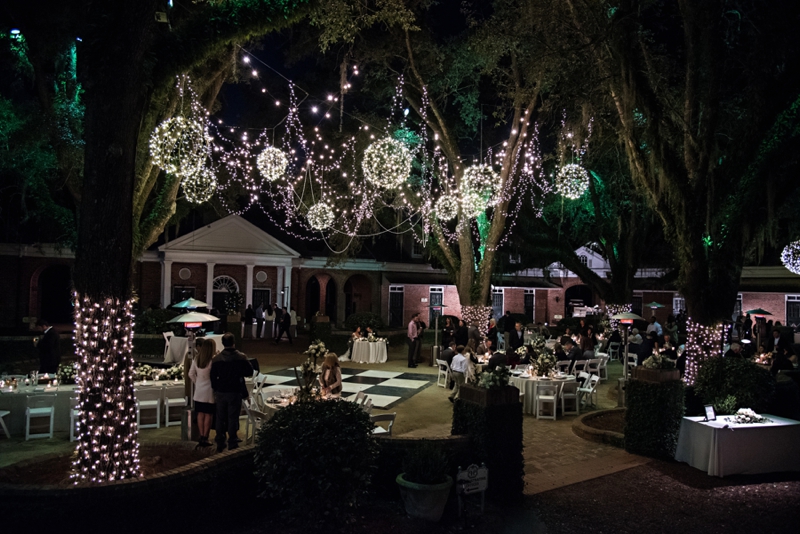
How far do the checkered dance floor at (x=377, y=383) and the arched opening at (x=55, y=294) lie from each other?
16.6 metres

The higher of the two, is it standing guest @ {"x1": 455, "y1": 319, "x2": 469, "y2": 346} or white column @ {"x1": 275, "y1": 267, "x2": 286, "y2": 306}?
white column @ {"x1": 275, "y1": 267, "x2": 286, "y2": 306}

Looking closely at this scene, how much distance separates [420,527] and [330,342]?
48.4ft

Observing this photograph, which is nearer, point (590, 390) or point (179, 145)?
point (179, 145)

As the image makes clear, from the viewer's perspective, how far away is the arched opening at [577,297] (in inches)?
1433

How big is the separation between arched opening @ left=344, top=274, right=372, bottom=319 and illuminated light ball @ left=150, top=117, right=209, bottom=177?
23.7 meters

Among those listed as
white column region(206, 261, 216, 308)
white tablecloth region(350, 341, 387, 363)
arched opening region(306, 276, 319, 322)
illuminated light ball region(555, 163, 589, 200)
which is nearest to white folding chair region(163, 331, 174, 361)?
white tablecloth region(350, 341, 387, 363)

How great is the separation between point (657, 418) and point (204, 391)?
19.8ft

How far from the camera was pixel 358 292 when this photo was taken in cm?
3225

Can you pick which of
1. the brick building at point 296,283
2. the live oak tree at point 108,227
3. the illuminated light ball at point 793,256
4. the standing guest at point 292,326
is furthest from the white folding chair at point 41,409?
the illuminated light ball at point 793,256

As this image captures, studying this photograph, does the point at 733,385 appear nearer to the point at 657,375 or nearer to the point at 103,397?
the point at 657,375

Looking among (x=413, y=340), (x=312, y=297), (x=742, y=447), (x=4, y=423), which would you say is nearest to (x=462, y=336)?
(x=413, y=340)

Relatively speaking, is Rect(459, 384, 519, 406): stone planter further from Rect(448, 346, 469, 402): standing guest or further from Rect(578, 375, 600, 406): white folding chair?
Rect(578, 375, 600, 406): white folding chair

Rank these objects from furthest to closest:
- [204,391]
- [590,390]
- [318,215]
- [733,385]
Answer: [318,215] < [590,390] < [733,385] < [204,391]

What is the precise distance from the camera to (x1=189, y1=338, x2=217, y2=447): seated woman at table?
24.2 feet
